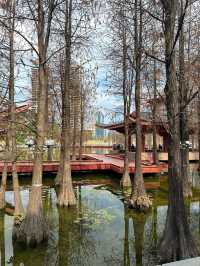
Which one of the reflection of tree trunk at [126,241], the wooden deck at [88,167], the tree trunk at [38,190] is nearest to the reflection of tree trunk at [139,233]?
the reflection of tree trunk at [126,241]

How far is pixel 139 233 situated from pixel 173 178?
305 cm

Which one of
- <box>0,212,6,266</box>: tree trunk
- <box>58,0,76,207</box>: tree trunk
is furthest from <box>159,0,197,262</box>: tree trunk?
<box>58,0,76,207</box>: tree trunk

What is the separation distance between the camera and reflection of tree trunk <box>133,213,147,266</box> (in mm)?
7249

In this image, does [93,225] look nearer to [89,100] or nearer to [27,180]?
[27,180]

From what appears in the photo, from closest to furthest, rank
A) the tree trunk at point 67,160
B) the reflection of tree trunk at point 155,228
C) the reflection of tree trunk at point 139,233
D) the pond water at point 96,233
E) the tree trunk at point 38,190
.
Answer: the pond water at point 96,233 < the reflection of tree trunk at point 139,233 < the tree trunk at point 38,190 < the reflection of tree trunk at point 155,228 < the tree trunk at point 67,160

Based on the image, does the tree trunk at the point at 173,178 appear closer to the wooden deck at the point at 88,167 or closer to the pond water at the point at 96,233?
the pond water at the point at 96,233

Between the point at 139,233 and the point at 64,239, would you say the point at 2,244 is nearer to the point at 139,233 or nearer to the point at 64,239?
the point at 64,239

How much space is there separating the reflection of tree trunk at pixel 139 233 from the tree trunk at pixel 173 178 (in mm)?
669

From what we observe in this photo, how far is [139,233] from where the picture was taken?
9.01 meters

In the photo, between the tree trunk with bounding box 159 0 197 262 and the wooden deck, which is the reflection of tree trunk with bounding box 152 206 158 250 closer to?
the tree trunk with bounding box 159 0 197 262

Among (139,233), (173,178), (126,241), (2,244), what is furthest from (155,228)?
(2,244)

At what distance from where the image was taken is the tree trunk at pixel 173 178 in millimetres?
6605

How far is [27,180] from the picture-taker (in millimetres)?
18625

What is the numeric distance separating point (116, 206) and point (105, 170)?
8.90 m
